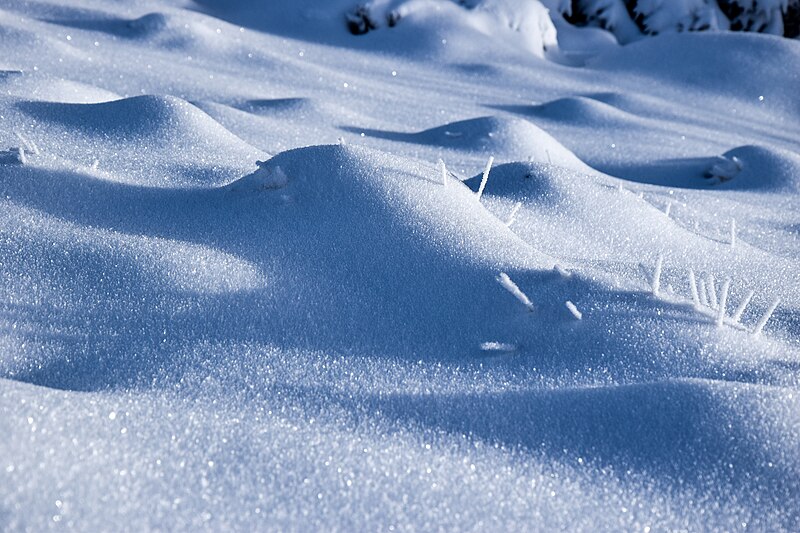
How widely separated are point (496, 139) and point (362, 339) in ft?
6.08

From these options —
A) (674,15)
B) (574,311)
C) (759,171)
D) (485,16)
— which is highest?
(674,15)

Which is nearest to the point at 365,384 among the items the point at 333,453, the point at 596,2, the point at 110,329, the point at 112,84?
the point at 333,453

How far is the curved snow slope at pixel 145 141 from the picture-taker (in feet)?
5.71

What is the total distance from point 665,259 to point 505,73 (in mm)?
3745

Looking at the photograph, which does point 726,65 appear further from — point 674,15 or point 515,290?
point 515,290

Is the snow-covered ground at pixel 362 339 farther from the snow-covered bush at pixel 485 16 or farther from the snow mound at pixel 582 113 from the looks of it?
the snow-covered bush at pixel 485 16

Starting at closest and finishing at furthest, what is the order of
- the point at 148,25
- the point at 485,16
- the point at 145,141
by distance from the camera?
the point at 145,141, the point at 148,25, the point at 485,16

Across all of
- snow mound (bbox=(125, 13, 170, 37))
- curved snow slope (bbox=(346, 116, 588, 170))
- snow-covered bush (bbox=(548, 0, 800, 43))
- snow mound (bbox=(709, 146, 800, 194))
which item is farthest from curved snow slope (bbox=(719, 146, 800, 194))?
snow-covered bush (bbox=(548, 0, 800, 43))

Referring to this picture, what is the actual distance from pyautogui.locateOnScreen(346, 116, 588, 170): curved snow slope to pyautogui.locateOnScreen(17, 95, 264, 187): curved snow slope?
99cm

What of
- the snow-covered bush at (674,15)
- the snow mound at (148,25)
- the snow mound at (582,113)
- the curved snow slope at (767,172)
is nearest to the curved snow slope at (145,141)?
the curved snow slope at (767,172)

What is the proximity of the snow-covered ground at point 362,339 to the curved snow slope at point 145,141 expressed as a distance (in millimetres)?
10

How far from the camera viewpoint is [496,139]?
2.88 metres

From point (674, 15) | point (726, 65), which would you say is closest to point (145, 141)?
point (726, 65)

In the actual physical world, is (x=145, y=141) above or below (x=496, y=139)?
above
